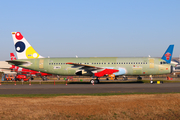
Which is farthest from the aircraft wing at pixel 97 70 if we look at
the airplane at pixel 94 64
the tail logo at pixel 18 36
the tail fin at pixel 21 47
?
the tail logo at pixel 18 36

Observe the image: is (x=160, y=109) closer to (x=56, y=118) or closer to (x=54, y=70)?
(x=56, y=118)

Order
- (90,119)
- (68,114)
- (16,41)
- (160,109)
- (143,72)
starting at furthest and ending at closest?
(16,41), (143,72), (160,109), (68,114), (90,119)

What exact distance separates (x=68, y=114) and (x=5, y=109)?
15.1ft

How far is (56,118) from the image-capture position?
43.8 feet

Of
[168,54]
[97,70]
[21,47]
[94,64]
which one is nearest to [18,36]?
[21,47]

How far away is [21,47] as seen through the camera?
1863 inches

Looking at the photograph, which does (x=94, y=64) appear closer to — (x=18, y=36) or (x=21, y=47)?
(x=21, y=47)

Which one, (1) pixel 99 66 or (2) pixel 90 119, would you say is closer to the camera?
(2) pixel 90 119

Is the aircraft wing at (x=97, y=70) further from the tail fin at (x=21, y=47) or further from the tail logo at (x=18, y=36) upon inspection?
the tail logo at (x=18, y=36)

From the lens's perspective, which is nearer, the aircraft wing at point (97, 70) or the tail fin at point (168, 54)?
the aircraft wing at point (97, 70)

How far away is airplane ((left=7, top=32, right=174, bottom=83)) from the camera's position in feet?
144

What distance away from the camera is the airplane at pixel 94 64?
43.8 meters

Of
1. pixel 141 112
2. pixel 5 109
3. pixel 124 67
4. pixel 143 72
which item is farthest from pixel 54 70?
pixel 141 112

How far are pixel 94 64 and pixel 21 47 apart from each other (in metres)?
14.8
